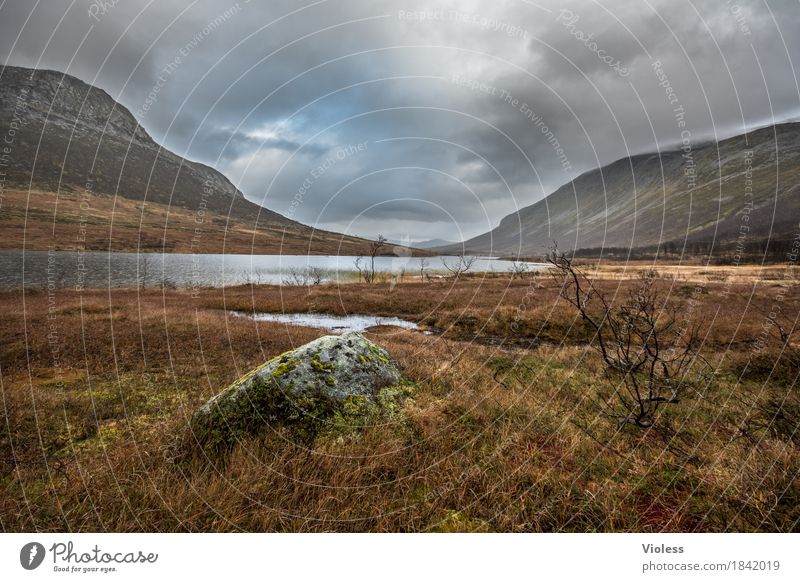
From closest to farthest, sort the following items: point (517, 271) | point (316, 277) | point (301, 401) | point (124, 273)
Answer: point (301, 401), point (124, 273), point (517, 271), point (316, 277)

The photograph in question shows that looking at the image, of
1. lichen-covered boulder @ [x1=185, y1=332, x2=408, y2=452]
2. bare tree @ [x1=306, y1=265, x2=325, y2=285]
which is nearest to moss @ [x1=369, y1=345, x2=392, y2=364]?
lichen-covered boulder @ [x1=185, y1=332, x2=408, y2=452]

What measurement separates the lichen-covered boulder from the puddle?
14297 millimetres

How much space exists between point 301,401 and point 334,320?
2006 cm

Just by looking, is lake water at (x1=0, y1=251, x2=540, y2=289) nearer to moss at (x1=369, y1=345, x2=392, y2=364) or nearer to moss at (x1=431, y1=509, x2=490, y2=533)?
moss at (x1=369, y1=345, x2=392, y2=364)

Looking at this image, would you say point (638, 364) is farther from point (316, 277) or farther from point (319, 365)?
point (316, 277)

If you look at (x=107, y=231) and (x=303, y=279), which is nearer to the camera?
(x=303, y=279)

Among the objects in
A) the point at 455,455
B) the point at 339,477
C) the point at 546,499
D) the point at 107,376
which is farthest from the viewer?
the point at 107,376

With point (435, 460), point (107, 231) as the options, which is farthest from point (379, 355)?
point (107, 231)

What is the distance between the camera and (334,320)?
24.7 meters

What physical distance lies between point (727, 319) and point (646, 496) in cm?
2105

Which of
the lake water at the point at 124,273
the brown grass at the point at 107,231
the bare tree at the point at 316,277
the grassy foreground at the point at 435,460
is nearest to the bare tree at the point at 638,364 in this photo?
the grassy foreground at the point at 435,460

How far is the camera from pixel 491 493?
3.54m

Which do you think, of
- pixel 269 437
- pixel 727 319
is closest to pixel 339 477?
pixel 269 437
